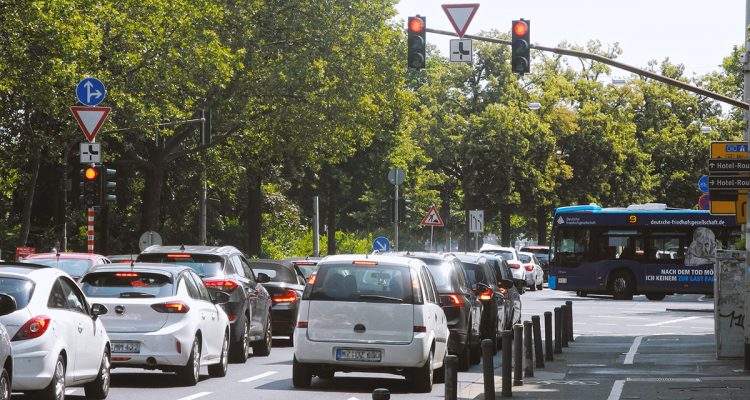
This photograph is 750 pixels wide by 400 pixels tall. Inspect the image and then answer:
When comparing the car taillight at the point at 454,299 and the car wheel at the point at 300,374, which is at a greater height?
the car taillight at the point at 454,299

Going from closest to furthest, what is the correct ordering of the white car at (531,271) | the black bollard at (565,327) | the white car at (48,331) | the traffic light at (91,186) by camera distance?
the white car at (48,331) → the black bollard at (565,327) → the traffic light at (91,186) → the white car at (531,271)

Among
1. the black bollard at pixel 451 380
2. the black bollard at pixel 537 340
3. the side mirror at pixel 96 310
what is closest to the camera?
the black bollard at pixel 451 380

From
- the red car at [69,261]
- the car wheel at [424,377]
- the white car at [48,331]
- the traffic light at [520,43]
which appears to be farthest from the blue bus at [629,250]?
the white car at [48,331]

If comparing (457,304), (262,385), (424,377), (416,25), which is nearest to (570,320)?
(416,25)

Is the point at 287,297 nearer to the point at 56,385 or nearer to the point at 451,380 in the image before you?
the point at 56,385

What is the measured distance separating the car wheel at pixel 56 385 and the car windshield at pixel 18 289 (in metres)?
0.63

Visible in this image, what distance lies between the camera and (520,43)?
2691 cm

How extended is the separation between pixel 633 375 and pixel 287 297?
7341 mm

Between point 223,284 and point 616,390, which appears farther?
point 223,284

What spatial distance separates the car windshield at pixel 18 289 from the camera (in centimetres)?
1378

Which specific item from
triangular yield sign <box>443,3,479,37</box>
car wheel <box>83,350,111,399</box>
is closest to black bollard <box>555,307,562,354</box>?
triangular yield sign <box>443,3,479,37</box>

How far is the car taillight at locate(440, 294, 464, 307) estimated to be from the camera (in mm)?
20625

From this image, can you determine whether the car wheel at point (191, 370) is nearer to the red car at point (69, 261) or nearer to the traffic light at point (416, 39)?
the red car at point (69, 261)

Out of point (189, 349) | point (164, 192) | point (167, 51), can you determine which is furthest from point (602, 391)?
point (164, 192)
